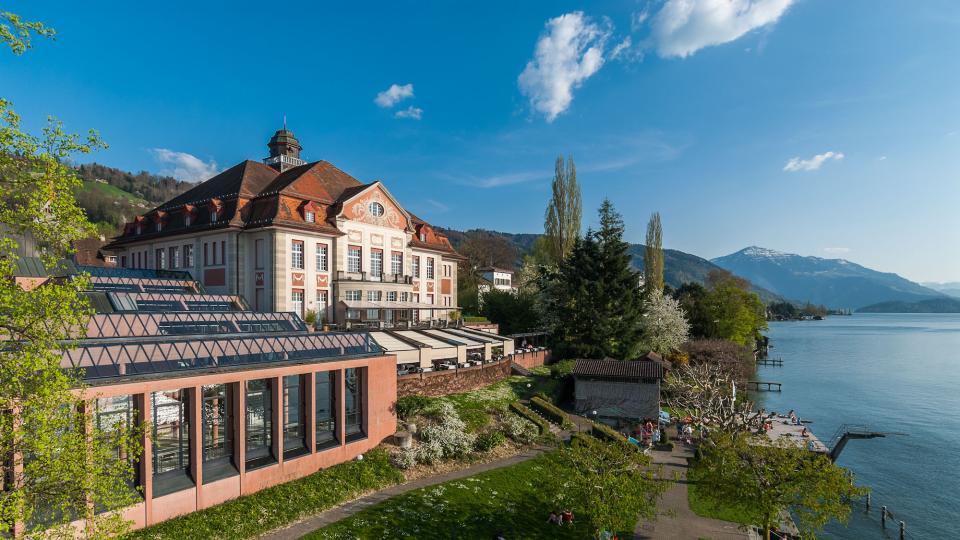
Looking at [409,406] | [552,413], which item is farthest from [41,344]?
[552,413]

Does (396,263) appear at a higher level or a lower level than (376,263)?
higher

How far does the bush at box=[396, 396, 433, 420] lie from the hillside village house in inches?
516

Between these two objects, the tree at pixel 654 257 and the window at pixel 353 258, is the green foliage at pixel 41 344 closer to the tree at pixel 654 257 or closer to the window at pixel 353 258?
the window at pixel 353 258

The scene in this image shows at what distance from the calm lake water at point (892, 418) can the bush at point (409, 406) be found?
2284 cm

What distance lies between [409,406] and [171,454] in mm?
12329

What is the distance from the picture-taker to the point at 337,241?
143 feet

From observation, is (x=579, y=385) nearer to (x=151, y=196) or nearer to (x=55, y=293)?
(x=55, y=293)

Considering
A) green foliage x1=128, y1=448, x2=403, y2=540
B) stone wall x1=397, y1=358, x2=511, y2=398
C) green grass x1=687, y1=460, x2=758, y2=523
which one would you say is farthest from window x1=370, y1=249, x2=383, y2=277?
green grass x1=687, y1=460, x2=758, y2=523

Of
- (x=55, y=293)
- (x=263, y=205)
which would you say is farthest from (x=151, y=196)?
(x=55, y=293)

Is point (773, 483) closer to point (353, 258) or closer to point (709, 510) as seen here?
point (709, 510)

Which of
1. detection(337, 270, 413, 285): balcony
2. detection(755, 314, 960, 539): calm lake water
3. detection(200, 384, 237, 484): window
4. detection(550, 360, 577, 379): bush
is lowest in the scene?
detection(755, 314, 960, 539): calm lake water

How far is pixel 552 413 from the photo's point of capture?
34656 millimetres

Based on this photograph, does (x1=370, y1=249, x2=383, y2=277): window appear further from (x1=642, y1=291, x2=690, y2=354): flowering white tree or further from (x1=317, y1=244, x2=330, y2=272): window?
(x1=642, y1=291, x2=690, y2=354): flowering white tree

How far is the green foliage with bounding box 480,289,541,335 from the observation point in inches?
2335
